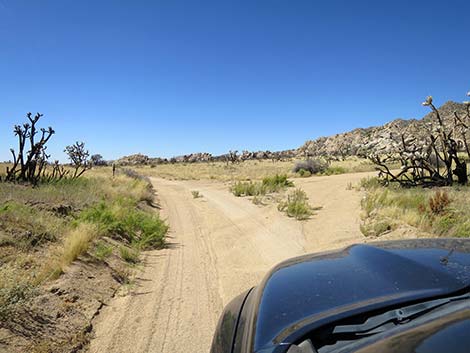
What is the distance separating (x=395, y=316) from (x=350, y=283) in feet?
1.39

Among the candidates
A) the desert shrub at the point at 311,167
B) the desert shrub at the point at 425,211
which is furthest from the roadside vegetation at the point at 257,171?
the desert shrub at the point at 425,211

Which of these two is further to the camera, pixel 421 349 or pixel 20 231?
pixel 20 231

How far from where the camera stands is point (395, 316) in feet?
5.88

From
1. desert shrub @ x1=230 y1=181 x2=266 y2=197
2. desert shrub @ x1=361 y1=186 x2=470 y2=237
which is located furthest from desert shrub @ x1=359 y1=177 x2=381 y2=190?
desert shrub @ x1=230 y1=181 x2=266 y2=197

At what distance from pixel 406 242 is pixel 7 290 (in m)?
4.60

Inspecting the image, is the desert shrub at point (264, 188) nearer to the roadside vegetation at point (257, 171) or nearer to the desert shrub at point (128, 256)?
the roadside vegetation at point (257, 171)

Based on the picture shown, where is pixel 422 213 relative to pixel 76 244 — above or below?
above

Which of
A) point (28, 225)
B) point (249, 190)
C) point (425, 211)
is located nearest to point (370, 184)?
point (249, 190)

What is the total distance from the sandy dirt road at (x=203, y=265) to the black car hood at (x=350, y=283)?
96.9 inches

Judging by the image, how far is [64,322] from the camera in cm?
466

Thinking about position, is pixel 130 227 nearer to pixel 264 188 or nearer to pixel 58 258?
pixel 58 258

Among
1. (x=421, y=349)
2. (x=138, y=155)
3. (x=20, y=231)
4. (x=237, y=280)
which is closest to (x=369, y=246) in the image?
(x=421, y=349)

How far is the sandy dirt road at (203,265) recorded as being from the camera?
183 inches

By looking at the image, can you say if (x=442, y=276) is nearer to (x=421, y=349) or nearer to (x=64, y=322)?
(x=421, y=349)
